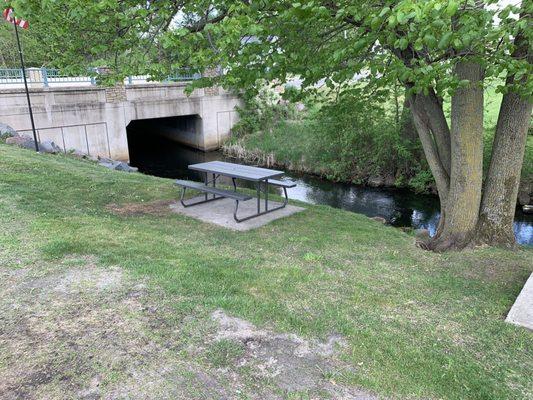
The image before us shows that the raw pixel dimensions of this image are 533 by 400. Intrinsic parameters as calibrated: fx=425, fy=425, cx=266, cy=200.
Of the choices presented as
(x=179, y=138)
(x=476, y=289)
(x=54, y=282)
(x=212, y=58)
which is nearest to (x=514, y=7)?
(x=476, y=289)

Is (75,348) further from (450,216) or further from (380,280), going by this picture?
(450,216)

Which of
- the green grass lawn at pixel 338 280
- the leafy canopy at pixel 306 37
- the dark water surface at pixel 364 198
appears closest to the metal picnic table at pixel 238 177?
the green grass lawn at pixel 338 280

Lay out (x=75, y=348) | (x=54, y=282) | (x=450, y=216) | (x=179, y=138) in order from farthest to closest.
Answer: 1. (x=179, y=138)
2. (x=450, y=216)
3. (x=54, y=282)
4. (x=75, y=348)

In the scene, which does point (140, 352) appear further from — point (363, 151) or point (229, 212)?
point (363, 151)

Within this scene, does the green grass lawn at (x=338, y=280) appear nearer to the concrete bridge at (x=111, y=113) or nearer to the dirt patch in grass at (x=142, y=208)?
the dirt patch in grass at (x=142, y=208)

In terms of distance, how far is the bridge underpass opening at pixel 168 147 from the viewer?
18453mm

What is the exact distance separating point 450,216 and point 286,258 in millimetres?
2697

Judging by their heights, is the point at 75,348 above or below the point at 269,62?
below

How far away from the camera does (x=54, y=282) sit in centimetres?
388

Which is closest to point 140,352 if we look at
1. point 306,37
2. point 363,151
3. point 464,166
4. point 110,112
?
point 306,37

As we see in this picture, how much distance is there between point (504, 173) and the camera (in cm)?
588

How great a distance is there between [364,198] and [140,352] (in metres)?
11.4

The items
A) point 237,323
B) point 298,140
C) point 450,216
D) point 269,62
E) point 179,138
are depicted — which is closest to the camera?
point 237,323

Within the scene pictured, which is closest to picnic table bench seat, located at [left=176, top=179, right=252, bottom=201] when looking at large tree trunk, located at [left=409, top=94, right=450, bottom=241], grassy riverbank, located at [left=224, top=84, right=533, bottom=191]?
large tree trunk, located at [left=409, top=94, right=450, bottom=241]
